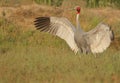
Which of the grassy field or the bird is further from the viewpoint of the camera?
the bird

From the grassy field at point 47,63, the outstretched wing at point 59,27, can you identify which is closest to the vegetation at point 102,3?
the grassy field at point 47,63

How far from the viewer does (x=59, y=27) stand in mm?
13672

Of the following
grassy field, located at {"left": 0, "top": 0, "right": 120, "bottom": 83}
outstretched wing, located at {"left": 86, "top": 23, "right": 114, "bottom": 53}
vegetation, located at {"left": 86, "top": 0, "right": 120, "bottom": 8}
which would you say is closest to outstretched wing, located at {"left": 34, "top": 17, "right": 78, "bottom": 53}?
outstretched wing, located at {"left": 86, "top": 23, "right": 114, "bottom": 53}

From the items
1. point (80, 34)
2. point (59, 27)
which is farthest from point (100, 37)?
point (59, 27)

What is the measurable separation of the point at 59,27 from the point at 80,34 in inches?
29.2

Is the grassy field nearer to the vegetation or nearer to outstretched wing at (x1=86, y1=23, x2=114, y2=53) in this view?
outstretched wing at (x1=86, y1=23, x2=114, y2=53)

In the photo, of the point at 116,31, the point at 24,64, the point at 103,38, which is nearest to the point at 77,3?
the point at 116,31

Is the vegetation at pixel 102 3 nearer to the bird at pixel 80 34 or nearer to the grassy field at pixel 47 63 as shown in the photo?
the grassy field at pixel 47 63

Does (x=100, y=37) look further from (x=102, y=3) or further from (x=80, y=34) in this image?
(x=102, y=3)

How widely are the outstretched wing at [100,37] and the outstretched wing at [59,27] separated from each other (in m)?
0.58

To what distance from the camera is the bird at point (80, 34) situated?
41.7ft

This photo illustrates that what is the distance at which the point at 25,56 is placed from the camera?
459 inches

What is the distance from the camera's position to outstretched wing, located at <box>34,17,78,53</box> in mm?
13456

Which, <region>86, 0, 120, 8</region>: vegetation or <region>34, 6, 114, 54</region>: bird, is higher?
<region>34, 6, 114, 54</region>: bird
